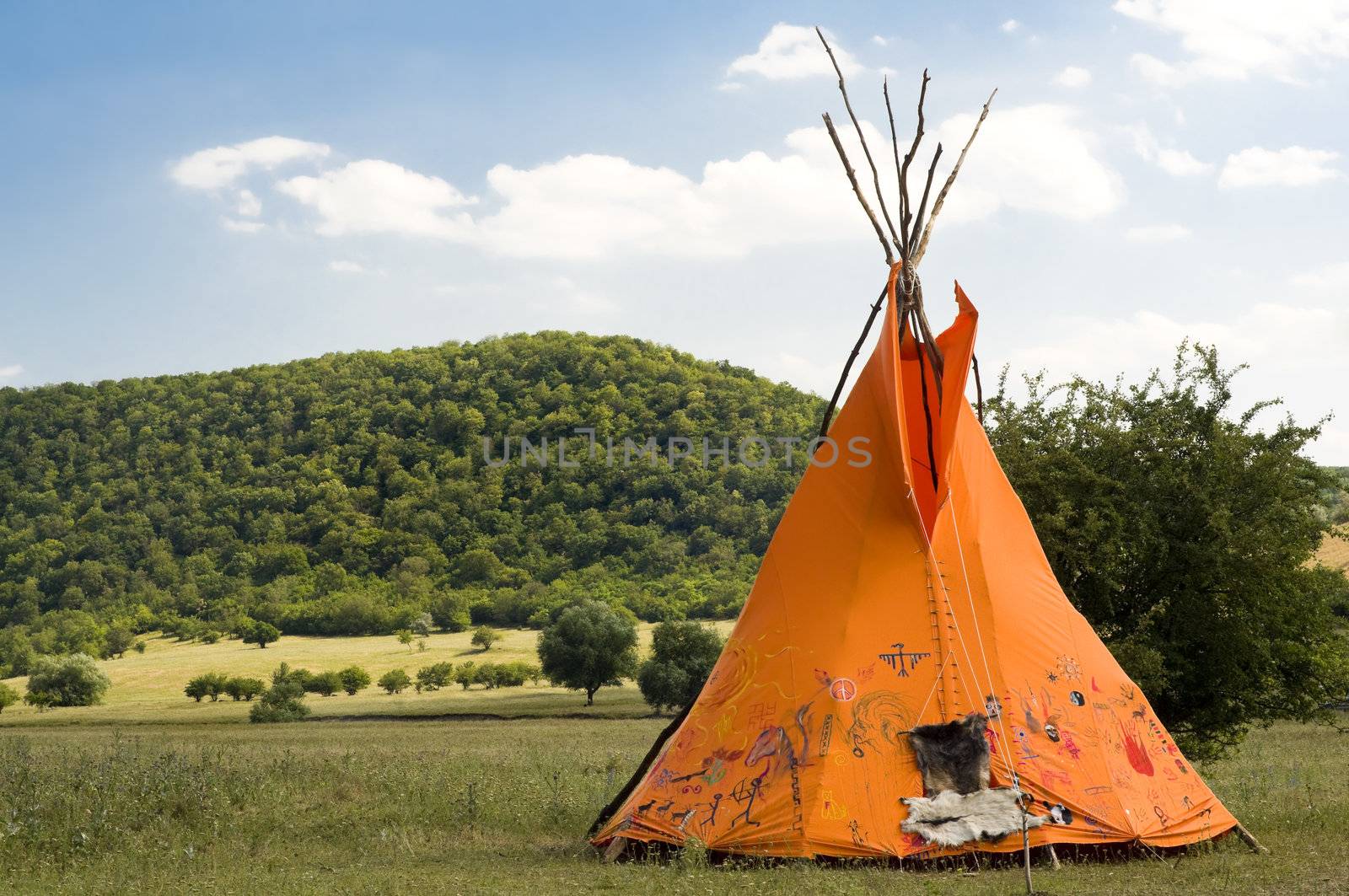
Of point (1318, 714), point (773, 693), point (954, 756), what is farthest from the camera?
point (1318, 714)

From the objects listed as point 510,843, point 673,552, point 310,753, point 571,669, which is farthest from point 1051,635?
point 673,552

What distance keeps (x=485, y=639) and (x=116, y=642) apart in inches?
1145

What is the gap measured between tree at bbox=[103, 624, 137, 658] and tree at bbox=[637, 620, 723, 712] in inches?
2023

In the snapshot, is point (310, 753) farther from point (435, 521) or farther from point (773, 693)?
point (435, 521)

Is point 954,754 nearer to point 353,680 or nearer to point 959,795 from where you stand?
point 959,795

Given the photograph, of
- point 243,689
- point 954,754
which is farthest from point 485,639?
point 954,754

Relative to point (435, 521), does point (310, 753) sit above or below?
below

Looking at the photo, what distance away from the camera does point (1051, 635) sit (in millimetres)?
11508

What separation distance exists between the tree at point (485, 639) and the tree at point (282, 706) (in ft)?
78.4

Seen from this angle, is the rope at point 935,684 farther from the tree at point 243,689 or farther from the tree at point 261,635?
the tree at point 261,635

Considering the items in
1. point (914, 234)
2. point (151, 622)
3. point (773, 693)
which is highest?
point (914, 234)

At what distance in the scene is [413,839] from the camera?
12.6m

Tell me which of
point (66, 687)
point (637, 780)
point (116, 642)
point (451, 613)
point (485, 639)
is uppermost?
point (637, 780)

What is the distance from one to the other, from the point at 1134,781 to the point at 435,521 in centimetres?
8678
